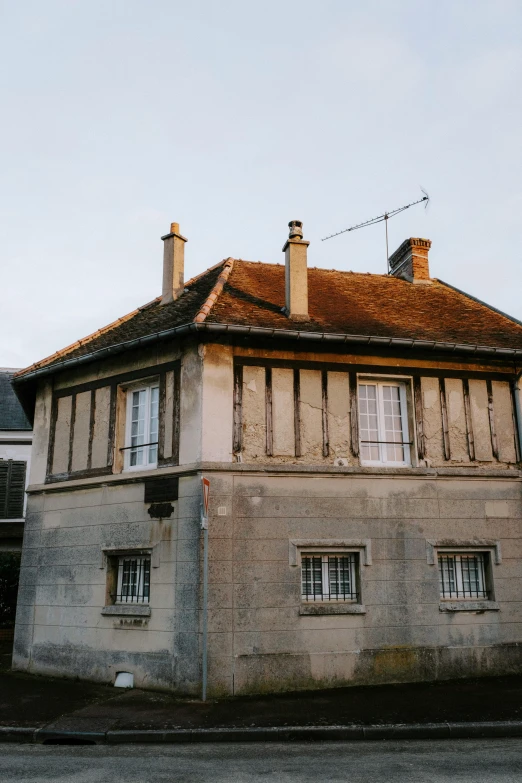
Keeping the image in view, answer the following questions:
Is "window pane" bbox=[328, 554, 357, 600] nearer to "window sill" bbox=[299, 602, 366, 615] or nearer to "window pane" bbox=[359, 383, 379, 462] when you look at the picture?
"window sill" bbox=[299, 602, 366, 615]

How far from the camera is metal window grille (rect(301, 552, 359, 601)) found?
33.7 feet

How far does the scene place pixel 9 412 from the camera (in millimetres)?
20641

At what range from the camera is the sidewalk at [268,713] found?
736cm

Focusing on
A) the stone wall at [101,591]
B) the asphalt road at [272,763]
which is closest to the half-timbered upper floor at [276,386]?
the stone wall at [101,591]

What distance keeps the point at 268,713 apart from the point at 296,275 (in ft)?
22.5

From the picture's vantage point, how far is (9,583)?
1590cm

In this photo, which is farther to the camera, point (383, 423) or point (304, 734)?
point (383, 423)

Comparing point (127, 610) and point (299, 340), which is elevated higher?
point (299, 340)

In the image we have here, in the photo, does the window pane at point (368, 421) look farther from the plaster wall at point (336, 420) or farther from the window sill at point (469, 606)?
the window sill at point (469, 606)

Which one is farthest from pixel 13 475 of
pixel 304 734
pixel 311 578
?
pixel 304 734

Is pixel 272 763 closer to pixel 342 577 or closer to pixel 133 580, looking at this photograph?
pixel 342 577

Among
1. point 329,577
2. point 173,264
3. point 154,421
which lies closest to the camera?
point 329,577

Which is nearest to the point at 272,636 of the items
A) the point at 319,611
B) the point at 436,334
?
the point at 319,611

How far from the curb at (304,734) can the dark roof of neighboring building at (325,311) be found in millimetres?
5501
